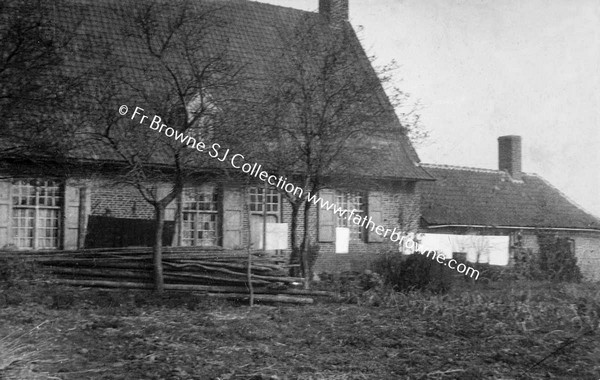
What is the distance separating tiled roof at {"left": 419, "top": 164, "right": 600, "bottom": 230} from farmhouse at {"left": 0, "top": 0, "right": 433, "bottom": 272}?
2.53 meters

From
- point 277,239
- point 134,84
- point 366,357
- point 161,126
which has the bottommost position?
point 366,357

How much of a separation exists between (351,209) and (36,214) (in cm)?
962

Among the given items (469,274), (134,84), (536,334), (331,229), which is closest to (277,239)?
(331,229)

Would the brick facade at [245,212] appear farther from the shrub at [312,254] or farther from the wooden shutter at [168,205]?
the shrub at [312,254]

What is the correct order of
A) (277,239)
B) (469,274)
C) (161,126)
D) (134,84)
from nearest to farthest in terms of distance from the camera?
(161,126)
(134,84)
(469,274)
(277,239)

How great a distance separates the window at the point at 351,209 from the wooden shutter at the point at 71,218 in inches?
316

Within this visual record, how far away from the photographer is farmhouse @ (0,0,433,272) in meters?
12.9

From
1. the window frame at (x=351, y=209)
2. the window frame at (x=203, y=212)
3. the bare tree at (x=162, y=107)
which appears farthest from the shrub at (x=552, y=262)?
the bare tree at (x=162, y=107)

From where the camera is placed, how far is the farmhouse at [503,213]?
23.8 metres

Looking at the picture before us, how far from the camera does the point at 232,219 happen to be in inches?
762

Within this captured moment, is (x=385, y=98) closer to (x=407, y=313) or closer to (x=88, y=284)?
(x=407, y=313)

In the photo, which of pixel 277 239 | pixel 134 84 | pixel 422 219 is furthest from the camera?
pixel 422 219

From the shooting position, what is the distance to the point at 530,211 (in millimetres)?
27156

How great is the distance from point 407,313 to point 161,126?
17.2 feet
